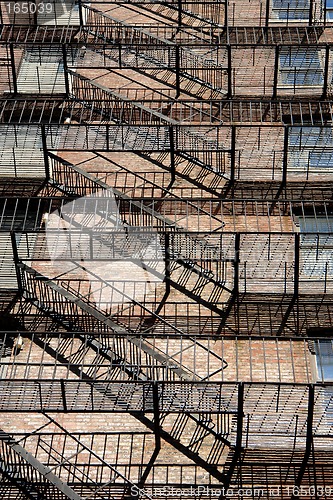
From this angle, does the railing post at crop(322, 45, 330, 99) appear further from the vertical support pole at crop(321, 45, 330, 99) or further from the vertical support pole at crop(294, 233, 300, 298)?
the vertical support pole at crop(294, 233, 300, 298)

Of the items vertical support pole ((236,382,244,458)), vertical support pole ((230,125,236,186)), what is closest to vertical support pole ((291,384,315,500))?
vertical support pole ((236,382,244,458))

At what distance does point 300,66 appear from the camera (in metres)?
60.2

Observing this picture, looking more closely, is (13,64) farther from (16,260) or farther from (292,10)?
(292,10)

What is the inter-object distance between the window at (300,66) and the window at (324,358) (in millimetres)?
13027

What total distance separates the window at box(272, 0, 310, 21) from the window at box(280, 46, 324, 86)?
120 inches

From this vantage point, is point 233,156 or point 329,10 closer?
point 233,156

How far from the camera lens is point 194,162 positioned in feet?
184

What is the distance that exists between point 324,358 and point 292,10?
18.7 m

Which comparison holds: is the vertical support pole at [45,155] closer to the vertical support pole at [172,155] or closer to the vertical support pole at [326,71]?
the vertical support pole at [172,155]

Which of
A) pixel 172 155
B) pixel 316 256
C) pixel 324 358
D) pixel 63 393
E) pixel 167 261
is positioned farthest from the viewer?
pixel 172 155

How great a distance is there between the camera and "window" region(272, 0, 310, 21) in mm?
63469

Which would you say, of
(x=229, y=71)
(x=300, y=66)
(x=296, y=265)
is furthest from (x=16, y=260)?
(x=300, y=66)

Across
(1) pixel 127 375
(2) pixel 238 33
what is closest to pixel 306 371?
(1) pixel 127 375

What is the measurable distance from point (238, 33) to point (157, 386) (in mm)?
21014
